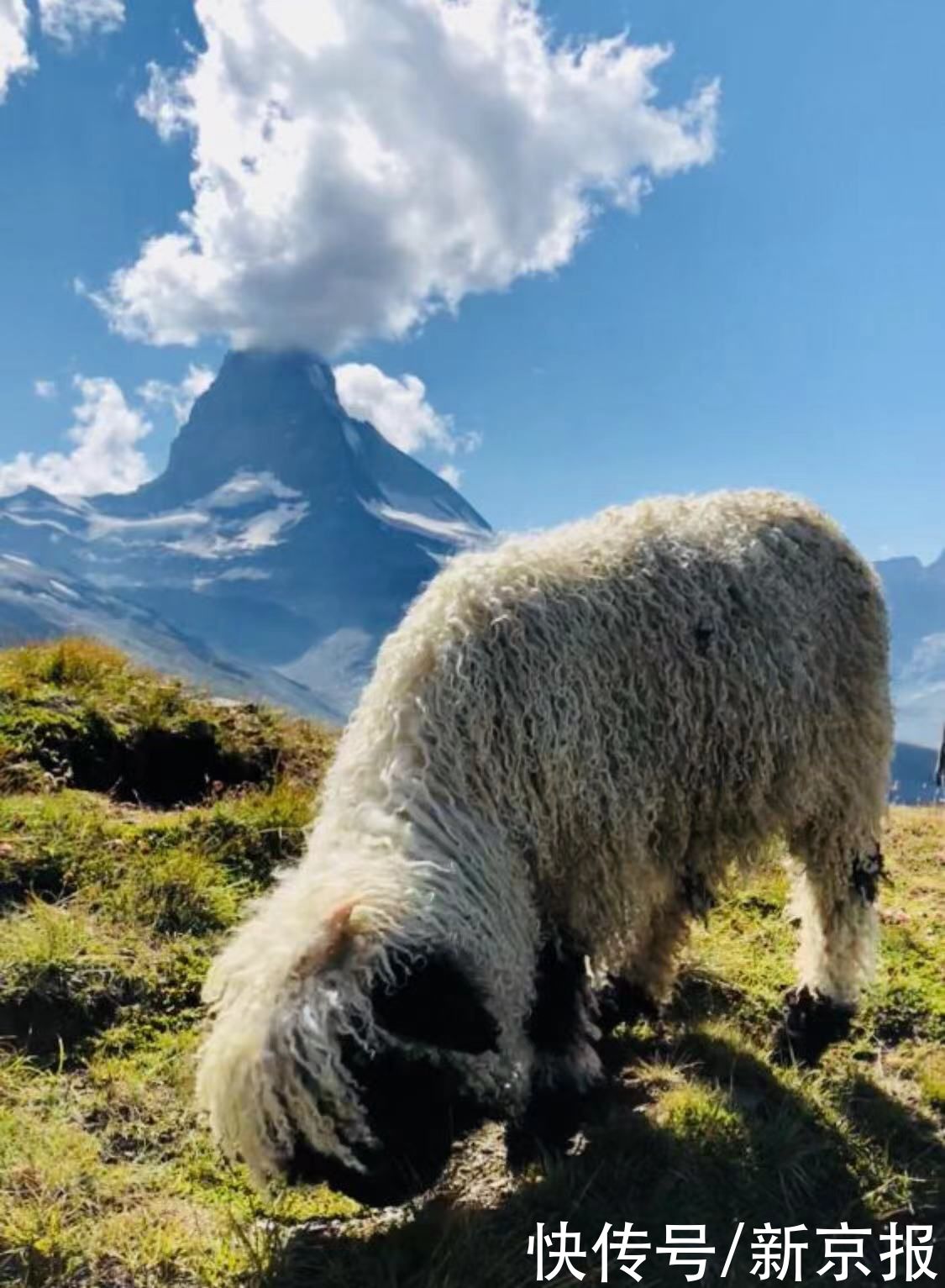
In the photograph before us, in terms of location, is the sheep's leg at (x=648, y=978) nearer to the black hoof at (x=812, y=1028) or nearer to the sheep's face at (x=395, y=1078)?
the black hoof at (x=812, y=1028)

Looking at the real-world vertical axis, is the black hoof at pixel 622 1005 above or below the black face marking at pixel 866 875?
below

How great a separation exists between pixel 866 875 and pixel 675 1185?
2444mm

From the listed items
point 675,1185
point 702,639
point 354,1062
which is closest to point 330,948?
point 354,1062

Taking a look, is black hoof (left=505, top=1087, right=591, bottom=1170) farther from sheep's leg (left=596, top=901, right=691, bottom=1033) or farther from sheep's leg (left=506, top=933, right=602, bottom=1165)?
sheep's leg (left=596, top=901, right=691, bottom=1033)

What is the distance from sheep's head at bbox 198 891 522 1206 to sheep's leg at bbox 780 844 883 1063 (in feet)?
9.20

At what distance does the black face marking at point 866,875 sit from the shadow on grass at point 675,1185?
1.06m

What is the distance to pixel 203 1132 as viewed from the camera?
449cm

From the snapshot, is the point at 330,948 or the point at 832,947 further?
the point at 832,947

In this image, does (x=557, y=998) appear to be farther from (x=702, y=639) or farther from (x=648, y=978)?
(x=702, y=639)

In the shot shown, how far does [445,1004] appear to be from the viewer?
12.0 feet

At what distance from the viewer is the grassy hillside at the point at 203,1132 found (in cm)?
376

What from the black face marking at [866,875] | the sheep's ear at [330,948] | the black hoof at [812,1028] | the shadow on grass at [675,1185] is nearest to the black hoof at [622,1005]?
the shadow on grass at [675,1185]

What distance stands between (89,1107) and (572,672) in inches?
114

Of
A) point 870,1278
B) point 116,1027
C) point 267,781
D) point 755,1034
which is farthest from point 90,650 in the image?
point 870,1278
